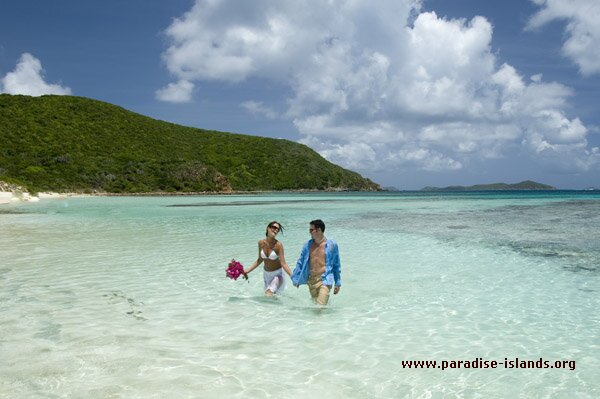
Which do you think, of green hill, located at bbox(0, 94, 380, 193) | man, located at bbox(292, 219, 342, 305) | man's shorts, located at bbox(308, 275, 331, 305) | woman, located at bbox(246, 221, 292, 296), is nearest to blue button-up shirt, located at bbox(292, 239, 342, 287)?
man, located at bbox(292, 219, 342, 305)

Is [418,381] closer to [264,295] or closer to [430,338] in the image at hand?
[430,338]

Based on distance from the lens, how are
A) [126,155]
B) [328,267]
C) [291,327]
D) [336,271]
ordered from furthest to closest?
1. [126,155]
2. [336,271]
3. [328,267]
4. [291,327]

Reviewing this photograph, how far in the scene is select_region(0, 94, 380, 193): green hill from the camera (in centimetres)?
8288

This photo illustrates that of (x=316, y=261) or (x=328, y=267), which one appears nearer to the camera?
(x=328, y=267)

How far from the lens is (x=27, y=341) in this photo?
20.5 feet

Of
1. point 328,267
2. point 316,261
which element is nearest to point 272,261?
point 316,261

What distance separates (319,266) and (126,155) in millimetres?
100407

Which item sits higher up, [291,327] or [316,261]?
[316,261]

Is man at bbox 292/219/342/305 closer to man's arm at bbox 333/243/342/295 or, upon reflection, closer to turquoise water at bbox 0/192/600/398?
man's arm at bbox 333/243/342/295

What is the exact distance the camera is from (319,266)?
26.1 feet

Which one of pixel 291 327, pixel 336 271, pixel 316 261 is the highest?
pixel 316 261

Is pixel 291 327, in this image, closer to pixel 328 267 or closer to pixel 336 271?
pixel 328 267

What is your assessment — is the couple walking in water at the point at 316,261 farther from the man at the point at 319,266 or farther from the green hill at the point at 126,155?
the green hill at the point at 126,155

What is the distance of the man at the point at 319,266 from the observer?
25.7 feet
